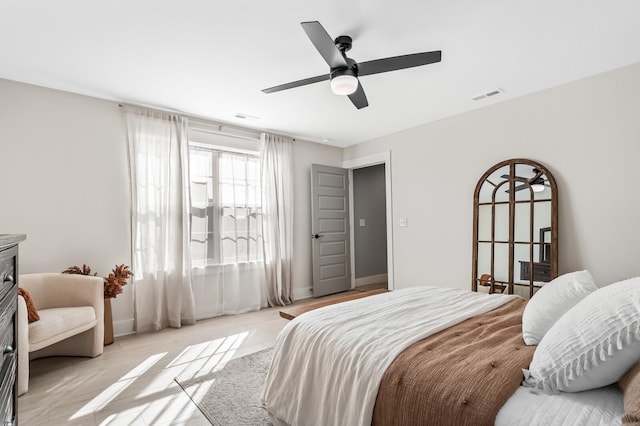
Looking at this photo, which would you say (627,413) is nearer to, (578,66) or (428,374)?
(428,374)

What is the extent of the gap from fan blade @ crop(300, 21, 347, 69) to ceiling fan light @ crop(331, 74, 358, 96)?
0.08 meters

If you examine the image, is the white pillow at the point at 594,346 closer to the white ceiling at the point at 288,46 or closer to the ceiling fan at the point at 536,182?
the white ceiling at the point at 288,46

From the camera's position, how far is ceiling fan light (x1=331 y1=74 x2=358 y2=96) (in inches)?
89.7

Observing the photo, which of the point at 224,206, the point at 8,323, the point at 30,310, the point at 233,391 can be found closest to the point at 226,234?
the point at 224,206

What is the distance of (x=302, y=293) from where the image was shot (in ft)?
16.8

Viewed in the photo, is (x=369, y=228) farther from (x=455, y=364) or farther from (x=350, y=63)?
(x=455, y=364)

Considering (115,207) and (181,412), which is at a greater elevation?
(115,207)

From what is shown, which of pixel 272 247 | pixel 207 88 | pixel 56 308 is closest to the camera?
pixel 56 308

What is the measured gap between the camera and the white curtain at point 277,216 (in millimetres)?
4660

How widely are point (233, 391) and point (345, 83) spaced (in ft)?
7.56

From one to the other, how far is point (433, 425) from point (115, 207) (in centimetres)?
364

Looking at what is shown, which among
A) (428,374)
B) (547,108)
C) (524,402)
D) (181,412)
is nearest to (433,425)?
(428,374)

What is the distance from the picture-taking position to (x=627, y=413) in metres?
0.82

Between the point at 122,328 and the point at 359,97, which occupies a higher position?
the point at 359,97
